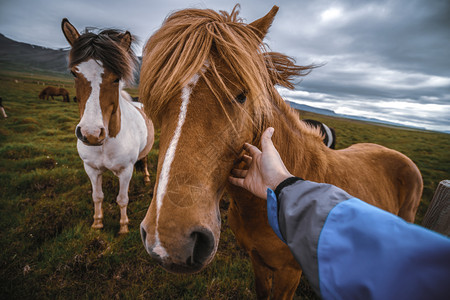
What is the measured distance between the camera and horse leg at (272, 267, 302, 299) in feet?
6.43

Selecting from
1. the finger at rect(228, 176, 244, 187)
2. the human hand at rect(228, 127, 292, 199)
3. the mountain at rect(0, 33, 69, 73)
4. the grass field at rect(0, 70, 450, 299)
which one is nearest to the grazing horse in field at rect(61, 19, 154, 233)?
the grass field at rect(0, 70, 450, 299)

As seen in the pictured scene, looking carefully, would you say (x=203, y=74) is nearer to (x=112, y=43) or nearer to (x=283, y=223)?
(x=283, y=223)

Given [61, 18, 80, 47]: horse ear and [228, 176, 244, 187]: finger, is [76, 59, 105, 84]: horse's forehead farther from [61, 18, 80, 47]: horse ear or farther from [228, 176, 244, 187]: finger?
[228, 176, 244, 187]: finger

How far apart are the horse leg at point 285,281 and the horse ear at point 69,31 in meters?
4.71

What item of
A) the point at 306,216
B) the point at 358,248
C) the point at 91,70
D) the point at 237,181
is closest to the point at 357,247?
the point at 358,248

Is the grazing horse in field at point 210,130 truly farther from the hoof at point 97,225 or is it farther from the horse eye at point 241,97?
the hoof at point 97,225

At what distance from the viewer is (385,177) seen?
2.91 m

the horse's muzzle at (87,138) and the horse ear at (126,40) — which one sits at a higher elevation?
the horse ear at (126,40)

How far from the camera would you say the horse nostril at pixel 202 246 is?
1.03 meters

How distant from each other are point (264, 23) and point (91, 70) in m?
2.69

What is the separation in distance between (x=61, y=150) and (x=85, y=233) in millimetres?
6322

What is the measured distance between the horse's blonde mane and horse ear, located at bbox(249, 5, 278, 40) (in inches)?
1.5

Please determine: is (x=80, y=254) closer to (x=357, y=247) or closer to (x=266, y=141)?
(x=266, y=141)

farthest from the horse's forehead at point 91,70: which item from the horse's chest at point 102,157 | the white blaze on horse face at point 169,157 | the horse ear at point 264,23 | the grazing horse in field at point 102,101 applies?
the horse ear at point 264,23
